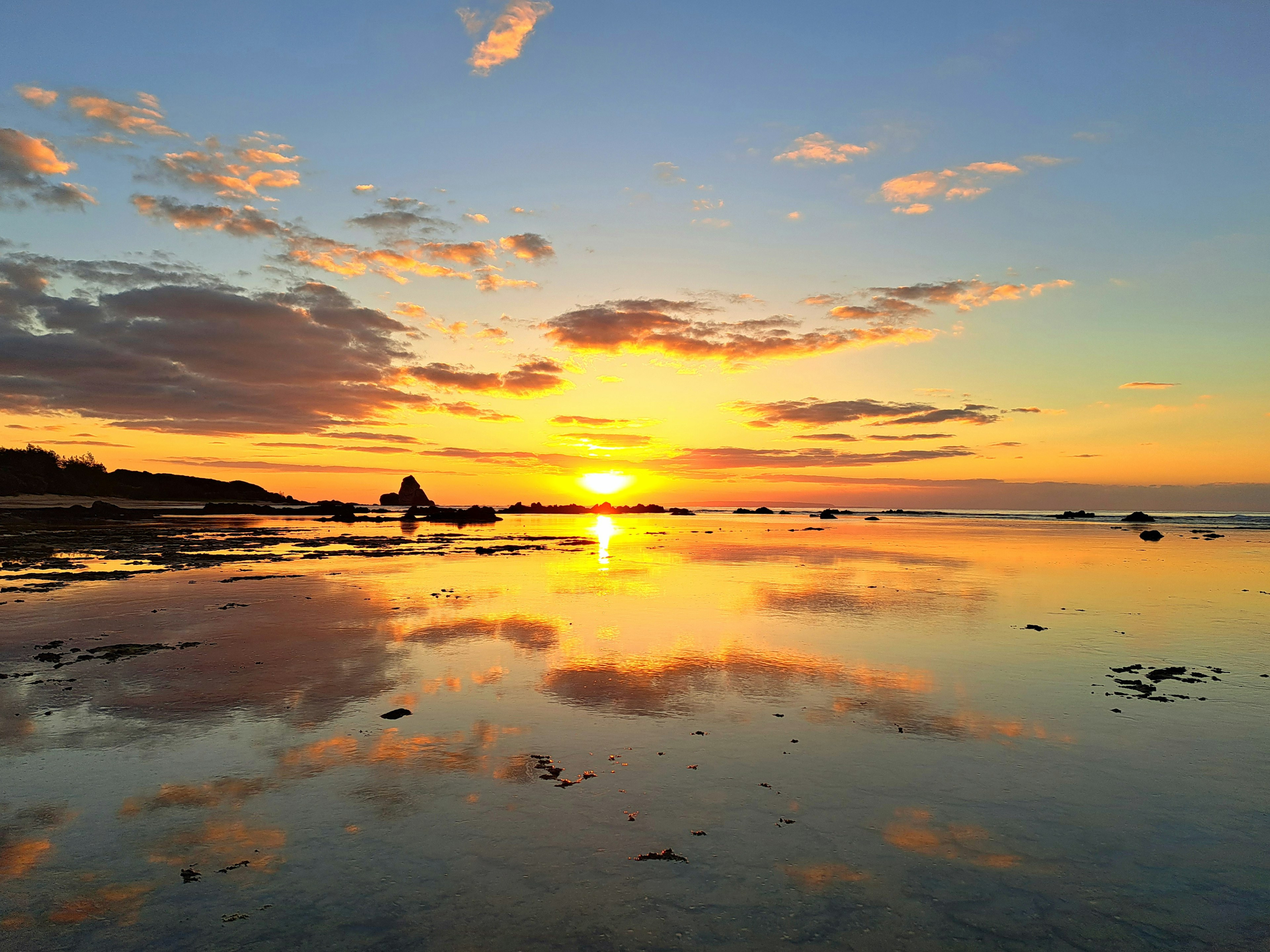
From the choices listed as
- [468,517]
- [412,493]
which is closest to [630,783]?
[468,517]

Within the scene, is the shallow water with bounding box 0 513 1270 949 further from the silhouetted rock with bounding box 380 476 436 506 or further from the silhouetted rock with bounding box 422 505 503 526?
the silhouetted rock with bounding box 380 476 436 506

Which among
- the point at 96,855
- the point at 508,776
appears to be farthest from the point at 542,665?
the point at 96,855

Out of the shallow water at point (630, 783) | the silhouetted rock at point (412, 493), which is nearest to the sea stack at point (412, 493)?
the silhouetted rock at point (412, 493)

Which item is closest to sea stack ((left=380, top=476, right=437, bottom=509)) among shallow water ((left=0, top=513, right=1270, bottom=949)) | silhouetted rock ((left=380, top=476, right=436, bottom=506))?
silhouetted rock ((left=380, top=476, right=436, bottom=506))

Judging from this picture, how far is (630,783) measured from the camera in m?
9.67

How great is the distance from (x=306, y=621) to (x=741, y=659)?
1523cm

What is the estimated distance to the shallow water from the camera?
21.3 feet

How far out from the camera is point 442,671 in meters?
15.9

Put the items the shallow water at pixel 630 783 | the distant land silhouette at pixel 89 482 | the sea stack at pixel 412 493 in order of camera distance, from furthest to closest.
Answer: the sea stack at pixel 412 493, the distant land silhouette at pixel 89 482, the shallow water at pixel 630 783

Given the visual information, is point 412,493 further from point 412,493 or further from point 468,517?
point 468,517

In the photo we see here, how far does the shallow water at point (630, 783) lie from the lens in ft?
21.3

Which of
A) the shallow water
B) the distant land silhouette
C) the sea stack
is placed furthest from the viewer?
the sea stack

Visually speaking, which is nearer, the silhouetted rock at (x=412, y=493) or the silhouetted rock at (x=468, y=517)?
the silhouetted rock at (x=468, y=517)

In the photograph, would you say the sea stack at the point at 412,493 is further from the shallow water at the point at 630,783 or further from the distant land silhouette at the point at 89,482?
the shallow water at the point at 630,783
